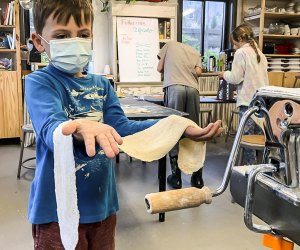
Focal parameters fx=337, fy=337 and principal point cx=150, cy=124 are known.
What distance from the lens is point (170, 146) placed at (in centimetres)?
90

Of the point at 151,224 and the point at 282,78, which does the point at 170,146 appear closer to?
the point at 151,224

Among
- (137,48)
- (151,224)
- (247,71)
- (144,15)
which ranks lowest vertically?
(151,224)

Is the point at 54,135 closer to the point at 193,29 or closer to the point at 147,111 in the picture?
the point at 147,111

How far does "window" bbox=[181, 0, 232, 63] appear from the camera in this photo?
17.9 feet

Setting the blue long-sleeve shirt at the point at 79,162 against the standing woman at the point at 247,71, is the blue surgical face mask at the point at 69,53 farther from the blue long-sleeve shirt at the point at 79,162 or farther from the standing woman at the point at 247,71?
the standing woman at the point at 247,71

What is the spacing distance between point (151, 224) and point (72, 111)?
60.8 inches

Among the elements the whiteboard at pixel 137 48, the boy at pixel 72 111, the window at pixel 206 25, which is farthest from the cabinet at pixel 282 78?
the boy at pixel 72 111

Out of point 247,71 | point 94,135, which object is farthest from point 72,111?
point 247,71

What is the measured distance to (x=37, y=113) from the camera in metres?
0.77

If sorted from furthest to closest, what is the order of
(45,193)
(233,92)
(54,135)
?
(233,92)
(45,193)
(54,135)

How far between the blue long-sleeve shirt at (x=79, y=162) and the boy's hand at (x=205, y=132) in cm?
15

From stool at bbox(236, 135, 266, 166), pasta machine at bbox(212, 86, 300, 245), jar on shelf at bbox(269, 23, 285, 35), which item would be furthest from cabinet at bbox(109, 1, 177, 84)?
pasta machine at bbox(212, 86, 300, 245)

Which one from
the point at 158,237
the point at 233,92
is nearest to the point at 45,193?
the point at 158,237

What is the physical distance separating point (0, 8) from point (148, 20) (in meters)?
1.97
